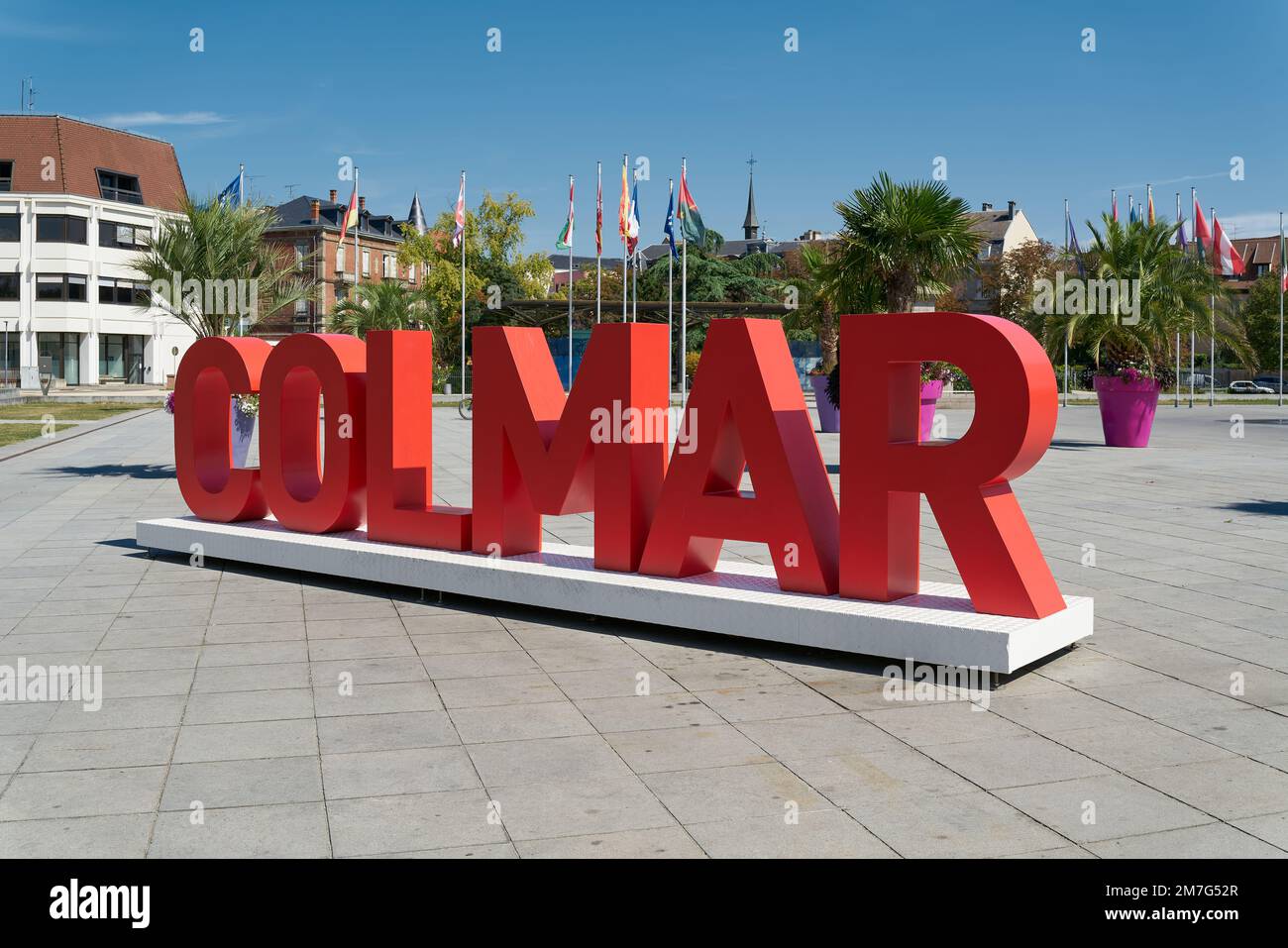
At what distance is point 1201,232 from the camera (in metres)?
42.7

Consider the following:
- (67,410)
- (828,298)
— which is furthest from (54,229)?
(828,298)

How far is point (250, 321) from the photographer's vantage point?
19797 mm

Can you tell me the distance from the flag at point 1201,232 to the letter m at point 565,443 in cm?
3980

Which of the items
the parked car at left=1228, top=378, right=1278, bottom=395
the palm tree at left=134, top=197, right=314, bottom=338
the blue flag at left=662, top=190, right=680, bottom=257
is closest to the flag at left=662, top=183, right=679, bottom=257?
the blue flag at left=662, top=190, right=680, bottom=257

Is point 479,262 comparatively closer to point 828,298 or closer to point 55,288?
point 55,288

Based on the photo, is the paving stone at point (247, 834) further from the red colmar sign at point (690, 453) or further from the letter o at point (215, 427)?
the letter o at point (215, 427)

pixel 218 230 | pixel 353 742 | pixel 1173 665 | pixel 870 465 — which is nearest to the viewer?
pixel 353 742

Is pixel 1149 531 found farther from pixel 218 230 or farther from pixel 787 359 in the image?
pixel 218 230

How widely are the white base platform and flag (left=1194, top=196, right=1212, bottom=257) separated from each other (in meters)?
39.8

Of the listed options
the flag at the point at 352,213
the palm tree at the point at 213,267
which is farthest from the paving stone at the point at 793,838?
the flag at the point at 352,213

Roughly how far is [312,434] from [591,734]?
19.8ft

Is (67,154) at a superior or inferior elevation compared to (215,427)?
superior

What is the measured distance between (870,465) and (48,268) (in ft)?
212
